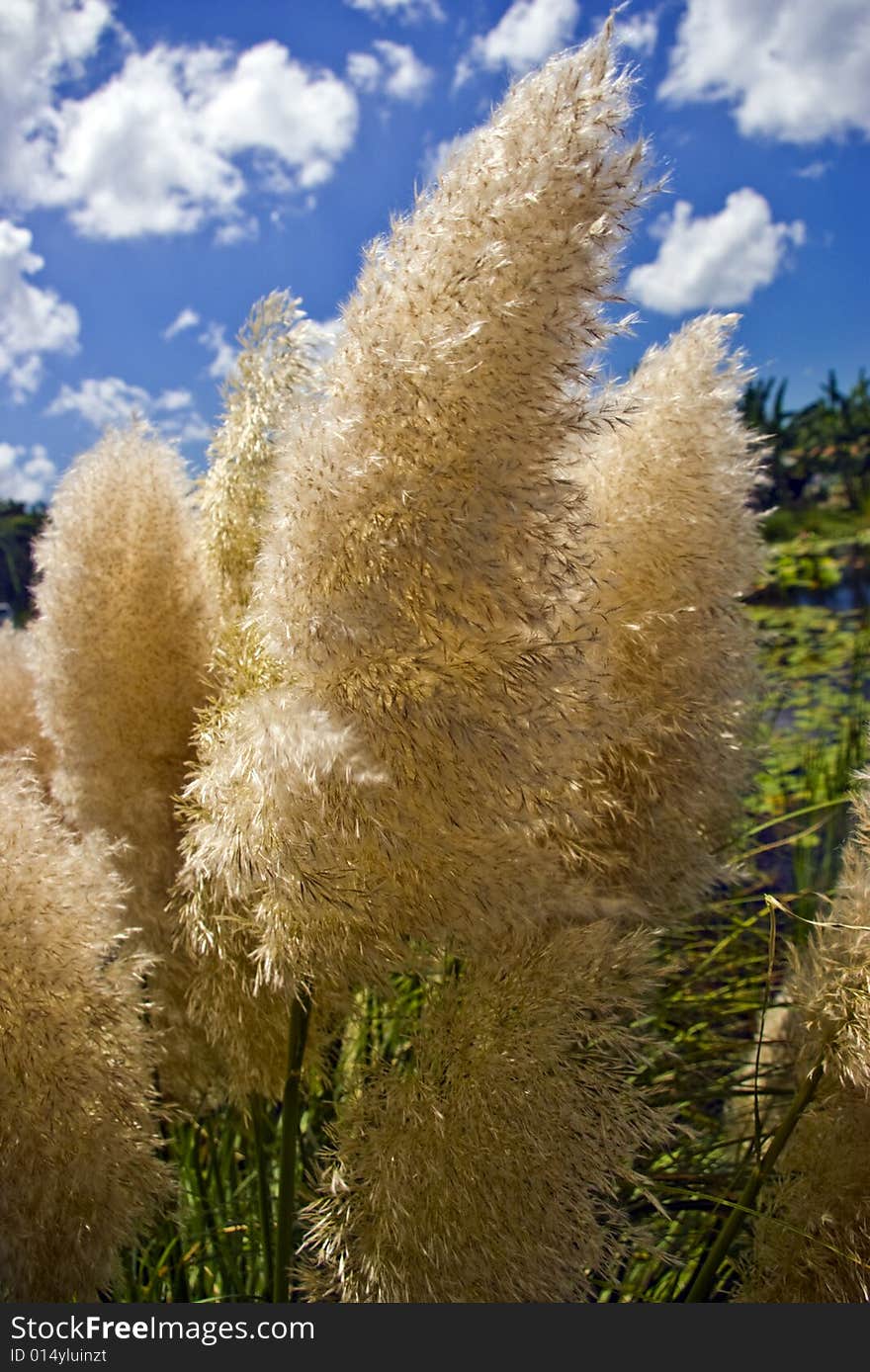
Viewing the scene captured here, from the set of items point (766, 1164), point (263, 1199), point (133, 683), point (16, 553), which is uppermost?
point (16, 553)

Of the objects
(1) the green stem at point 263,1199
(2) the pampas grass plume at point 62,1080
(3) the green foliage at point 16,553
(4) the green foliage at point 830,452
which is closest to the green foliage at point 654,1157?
(1) the green stem at point 263,1199

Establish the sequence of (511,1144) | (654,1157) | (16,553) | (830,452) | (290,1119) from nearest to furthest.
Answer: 1. (511,1144)
2. (290,1119)
3. (654,1157)
4. (16,553)
5. (830,452)

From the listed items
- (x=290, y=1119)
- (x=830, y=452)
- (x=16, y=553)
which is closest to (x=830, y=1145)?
(x=290, y=1119)

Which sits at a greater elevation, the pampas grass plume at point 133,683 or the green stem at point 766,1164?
the pampas grass plume at point 133,683

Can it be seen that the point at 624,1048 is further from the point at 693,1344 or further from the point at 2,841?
the point at 2,841

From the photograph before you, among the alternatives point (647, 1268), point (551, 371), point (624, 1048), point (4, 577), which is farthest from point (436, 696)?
point (4, 577)

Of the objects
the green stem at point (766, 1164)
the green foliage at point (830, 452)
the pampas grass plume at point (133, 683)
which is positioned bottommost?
the green stem at point (766, 1164)

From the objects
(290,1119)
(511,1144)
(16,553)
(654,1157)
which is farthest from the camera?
(16,553)

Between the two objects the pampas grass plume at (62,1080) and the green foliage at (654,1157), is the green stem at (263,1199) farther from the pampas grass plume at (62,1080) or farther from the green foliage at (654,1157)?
the pampas grass plume at (62,1080)

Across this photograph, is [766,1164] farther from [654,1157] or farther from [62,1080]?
[62,1080]

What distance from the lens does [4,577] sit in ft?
14.4

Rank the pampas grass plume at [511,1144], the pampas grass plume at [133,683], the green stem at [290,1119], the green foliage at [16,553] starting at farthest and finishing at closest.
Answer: the green foliage at [16,553] → the pampas grass plume at [133,683] → the green stem at [290,1119] → the pampas grass plume at [511,1144]

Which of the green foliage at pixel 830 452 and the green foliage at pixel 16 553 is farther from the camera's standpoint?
the green foliage at pixel 830 452

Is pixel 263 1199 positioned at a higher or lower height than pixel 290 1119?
lower
